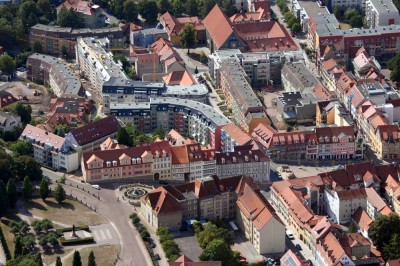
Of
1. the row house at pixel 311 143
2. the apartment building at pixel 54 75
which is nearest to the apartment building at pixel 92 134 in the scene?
the apartment building at pixel 54 75

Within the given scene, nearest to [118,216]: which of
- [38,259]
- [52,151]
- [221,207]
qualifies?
[221,207]

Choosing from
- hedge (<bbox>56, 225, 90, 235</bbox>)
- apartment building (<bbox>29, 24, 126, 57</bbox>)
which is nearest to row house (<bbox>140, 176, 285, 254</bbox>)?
hedge (<bbox>56, 225, 90, 235</bbox>)

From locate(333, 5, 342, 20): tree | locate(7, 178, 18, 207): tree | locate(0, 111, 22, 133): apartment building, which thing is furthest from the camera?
locate(333, 5, 342, 20): tree

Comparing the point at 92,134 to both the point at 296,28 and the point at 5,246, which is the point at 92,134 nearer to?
the point at 5,246

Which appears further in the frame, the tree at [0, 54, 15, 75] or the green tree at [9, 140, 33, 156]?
the tree at [0, 54, 15, 75]

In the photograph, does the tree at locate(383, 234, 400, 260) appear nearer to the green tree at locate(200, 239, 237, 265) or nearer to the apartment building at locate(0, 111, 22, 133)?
the green tree at locate(200, 239, 237, 265)
